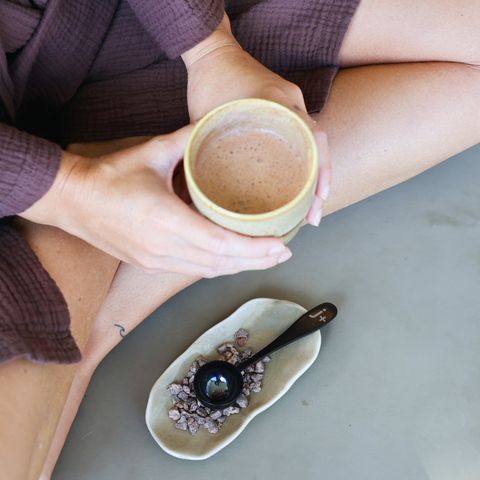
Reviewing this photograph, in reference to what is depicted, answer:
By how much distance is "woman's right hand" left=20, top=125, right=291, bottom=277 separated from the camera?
530mm

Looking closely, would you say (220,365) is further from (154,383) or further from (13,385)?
(13,385)

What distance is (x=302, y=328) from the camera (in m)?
0.89

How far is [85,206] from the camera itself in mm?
619

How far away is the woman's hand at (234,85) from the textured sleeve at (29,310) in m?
0.34

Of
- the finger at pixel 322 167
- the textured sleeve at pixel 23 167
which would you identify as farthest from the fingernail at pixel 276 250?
the textured sleeve at pixel 23 167

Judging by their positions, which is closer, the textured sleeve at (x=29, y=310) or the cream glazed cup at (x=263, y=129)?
the cream glazed cup at (x=263, y=129)

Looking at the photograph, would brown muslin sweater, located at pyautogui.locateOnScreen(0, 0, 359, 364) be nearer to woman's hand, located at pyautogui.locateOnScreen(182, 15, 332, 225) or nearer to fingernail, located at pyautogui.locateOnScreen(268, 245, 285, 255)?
woman's hand, located at pyautogui.locateOnScreen(182, 15, 332, 225)

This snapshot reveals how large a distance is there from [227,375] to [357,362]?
10.8 inches

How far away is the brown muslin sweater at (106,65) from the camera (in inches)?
26.5

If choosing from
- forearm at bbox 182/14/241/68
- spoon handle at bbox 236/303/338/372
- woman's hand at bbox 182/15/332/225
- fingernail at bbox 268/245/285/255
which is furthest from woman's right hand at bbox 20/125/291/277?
spoon handle at bbox 236/303/338/372

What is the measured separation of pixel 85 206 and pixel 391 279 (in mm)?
693

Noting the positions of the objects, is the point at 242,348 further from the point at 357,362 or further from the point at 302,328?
the point at 357,362

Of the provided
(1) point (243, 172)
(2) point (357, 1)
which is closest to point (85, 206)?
(1) point (243, 172)

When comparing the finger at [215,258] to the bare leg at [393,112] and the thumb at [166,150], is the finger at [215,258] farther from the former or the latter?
the bare leg at [393,112]
